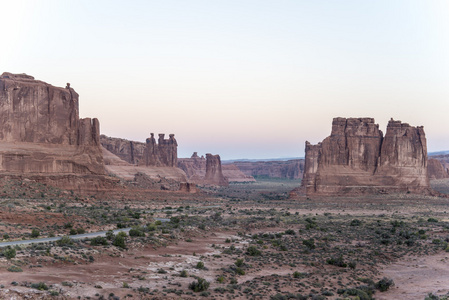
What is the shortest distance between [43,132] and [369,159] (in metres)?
50.2

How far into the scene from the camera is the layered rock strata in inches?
2010

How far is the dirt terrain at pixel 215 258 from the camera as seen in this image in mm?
18984

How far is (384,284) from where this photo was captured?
77.8ft

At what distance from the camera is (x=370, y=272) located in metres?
27.2

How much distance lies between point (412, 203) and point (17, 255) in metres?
62.0

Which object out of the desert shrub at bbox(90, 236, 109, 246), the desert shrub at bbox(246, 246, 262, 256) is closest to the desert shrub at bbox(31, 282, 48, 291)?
the desert shrub at bbox(90, 236, 109, 246)

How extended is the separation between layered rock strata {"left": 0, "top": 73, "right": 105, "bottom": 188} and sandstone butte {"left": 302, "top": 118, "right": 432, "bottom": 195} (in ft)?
122

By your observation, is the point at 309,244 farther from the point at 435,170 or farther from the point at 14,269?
the point at 435,170

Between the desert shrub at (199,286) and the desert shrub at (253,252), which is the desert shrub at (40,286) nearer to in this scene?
the desert shrub at (199,286)

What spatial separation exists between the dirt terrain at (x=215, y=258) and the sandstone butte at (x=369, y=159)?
28.1 m

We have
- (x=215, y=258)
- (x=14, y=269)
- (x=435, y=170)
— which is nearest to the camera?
(x=14, y=269)

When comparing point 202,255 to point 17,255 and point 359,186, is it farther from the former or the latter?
point 359,186

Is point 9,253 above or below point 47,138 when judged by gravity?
below

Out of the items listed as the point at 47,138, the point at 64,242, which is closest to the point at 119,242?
the point at 64,242
